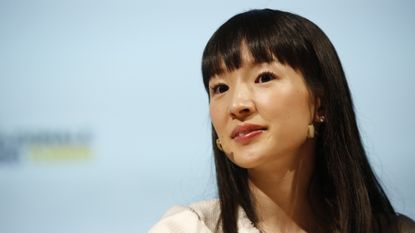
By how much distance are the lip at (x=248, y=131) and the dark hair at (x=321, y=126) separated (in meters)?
0.11

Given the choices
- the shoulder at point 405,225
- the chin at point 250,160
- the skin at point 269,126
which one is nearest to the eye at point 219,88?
the skin at point 269,126

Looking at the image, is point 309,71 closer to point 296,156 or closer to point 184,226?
point 296,156

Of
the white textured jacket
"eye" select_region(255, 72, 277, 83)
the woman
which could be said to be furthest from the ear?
the white textured jacket

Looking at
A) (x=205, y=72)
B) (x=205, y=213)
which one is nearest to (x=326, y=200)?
(x=205, y=213)

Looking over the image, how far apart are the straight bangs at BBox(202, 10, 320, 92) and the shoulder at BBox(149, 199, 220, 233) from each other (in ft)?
0.85

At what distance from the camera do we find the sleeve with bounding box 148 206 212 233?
0.99m

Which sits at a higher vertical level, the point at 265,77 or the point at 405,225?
the point at 265,77

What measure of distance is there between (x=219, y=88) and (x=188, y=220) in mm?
251

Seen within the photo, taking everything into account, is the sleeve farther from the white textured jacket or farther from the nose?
the nose

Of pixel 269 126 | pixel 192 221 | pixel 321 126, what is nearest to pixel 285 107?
pixel 269 126

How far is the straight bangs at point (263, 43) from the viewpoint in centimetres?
96

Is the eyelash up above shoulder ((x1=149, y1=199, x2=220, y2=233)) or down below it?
above

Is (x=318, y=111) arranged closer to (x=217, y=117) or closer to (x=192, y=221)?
(x=217, y=117)

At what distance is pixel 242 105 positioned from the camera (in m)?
0.93
